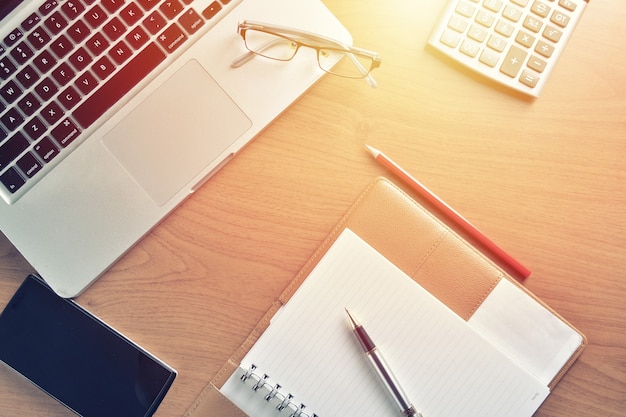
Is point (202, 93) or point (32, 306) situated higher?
point (202, 93)

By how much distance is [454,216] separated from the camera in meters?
0.60

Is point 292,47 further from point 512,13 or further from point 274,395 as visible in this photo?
point 274,395

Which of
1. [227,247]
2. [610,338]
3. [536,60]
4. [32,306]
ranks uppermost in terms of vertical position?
[536,60]

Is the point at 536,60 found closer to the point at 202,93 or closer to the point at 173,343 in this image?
the point at 202,93

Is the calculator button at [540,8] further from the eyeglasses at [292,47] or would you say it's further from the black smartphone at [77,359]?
the black smartphone at [77,359]

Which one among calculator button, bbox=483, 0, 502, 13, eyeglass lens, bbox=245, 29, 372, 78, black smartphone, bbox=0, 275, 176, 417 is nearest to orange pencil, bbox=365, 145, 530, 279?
eyeglass lens, bbox=245, 29, 372, 78

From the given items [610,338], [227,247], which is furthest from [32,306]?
[610,338]

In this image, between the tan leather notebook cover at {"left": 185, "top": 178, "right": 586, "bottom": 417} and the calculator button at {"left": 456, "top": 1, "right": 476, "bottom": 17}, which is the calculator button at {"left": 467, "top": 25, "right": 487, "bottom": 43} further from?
the tan leather notebook cover at {"left": 185, "top": 178, "right": 586, "bottom": 417}

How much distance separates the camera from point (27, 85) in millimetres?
552

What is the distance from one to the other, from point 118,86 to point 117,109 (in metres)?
0.03

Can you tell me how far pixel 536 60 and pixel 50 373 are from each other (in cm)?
70

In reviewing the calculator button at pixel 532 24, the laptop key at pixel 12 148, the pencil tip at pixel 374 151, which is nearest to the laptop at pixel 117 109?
the laptop key at pixel 12 148

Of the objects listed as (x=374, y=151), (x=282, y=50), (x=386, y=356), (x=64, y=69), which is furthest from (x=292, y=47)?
(x=386, y=356)

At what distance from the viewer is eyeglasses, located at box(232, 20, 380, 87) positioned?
57 centimetres
